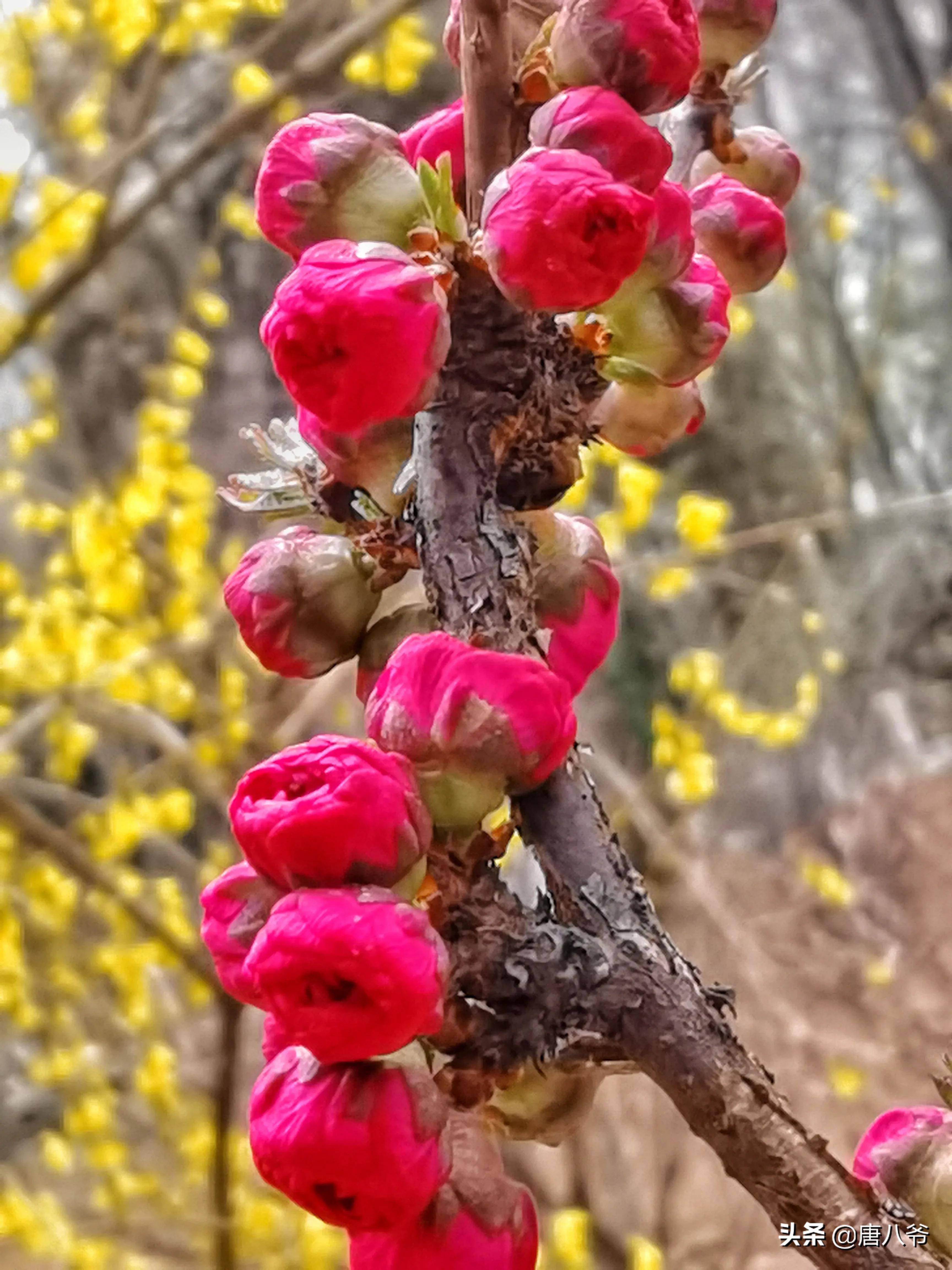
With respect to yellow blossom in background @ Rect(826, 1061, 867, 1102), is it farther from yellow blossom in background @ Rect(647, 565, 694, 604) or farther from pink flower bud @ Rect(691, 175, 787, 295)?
pink flower bud @ Rect(691, 175, 787, 295)

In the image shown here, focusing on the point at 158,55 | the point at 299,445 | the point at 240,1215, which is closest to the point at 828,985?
the point at 240,1215

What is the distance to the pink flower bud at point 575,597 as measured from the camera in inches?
13.8

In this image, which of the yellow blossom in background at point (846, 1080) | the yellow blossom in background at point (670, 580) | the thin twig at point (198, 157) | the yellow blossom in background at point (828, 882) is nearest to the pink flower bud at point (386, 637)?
the thin twig at point (198, 157)

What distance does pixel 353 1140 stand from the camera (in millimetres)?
245

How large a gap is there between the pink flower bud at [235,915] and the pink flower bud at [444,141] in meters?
0.18

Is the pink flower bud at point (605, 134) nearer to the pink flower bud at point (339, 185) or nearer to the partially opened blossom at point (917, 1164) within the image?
the pink flower bud at point (339, 185)

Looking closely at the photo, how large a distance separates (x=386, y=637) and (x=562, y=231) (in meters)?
0.12

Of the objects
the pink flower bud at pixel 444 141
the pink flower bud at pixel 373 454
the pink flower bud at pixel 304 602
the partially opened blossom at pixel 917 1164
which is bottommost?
the partially opened blossom at pixel 917 1164

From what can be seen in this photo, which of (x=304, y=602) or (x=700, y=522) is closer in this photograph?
(x=304, y=602)

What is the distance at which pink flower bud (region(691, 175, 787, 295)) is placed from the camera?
1.23 ft

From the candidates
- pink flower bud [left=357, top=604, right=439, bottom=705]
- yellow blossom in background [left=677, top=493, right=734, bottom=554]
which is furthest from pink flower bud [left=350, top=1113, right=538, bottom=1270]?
yellow blossom in background [left=677, top=493, right=734, bottom=554]

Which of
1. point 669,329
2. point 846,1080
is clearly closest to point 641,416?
point 669,329

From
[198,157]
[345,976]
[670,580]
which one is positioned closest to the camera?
[345,976]

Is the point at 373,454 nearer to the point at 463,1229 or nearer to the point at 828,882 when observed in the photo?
the point at 463,1229
